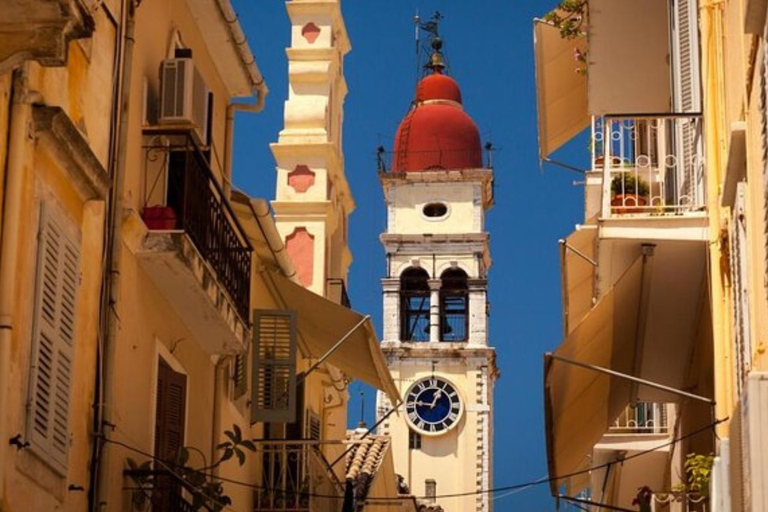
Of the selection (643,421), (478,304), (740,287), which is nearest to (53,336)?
(740,287)

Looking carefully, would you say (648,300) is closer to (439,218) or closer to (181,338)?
(181,338)

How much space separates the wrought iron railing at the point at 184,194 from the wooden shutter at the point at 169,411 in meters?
0.93

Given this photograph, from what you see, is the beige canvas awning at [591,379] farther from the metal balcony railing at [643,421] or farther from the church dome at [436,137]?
the church dome at [436,137]

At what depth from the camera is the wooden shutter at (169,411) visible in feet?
51.5

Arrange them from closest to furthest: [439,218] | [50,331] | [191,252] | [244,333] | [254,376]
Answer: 1. [50,331]
2. [191,252]
3. [244,333]
4. [254,376]
5. [439,218]

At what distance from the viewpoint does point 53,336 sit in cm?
1228

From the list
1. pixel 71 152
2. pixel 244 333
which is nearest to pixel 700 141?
pixel 244 333

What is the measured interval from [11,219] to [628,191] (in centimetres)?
950

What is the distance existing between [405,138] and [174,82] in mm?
57122

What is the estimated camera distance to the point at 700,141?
1666 centimetres

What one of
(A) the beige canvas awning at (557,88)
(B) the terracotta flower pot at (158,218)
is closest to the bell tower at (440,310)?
(A) the beige canvas awning at (557,88)

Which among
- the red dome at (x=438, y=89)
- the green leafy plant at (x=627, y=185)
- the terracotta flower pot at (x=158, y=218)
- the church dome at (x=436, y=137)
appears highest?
the red dome at (x=438, y=89)

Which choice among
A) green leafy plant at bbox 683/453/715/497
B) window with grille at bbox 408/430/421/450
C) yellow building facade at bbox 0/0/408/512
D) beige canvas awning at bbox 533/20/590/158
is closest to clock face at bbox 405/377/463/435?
window with grille at bbox 408/430/421/450

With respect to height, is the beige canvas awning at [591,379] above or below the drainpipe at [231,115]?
below
